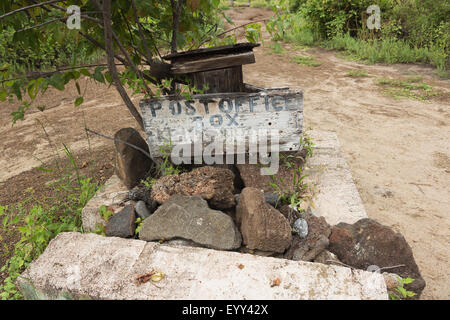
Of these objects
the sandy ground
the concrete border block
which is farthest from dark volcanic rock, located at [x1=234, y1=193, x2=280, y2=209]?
the sandy ground

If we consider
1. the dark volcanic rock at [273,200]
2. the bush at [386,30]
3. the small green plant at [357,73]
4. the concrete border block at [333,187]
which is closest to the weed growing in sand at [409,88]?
the small green plant at [357,73]

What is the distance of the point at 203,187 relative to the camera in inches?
89.4

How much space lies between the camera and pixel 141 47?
2688 mm

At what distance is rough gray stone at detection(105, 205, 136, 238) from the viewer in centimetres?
212

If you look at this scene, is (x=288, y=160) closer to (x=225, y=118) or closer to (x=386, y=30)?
(x=225, y=118)

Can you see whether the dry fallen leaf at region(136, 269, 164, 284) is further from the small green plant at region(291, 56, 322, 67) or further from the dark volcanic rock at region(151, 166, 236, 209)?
the small green plant at region(291, 56, 322, 67)

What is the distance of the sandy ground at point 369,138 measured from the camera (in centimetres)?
269

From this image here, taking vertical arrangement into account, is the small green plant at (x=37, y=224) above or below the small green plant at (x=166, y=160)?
below

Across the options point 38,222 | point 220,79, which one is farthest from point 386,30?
point 38,222

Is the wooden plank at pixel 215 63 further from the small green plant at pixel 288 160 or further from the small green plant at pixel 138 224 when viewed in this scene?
the small green plant at pixel 138 224

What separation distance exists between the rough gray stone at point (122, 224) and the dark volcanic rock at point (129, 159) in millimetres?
470

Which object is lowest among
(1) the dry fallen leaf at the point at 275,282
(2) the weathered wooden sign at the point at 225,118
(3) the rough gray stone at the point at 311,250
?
(3) the rough gray stone at the point at 311,250

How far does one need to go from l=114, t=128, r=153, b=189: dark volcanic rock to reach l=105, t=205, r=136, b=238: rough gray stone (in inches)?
18.5
